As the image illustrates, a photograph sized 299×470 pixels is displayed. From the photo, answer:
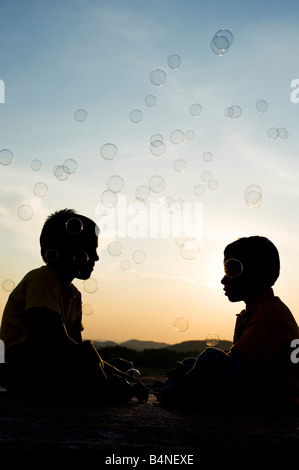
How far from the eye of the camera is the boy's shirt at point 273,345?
10.4 feet

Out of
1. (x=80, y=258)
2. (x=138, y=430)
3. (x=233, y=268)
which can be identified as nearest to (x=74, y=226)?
(x=80, y=258)

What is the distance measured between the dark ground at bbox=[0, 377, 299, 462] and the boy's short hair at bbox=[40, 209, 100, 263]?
124 cm

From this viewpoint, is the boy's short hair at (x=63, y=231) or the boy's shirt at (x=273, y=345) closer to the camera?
the boy's shirt at (x=273, y=345)

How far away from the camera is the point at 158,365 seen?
1138 centimetres

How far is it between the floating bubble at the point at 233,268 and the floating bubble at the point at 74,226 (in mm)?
1185

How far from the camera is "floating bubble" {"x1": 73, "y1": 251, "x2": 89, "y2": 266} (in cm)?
385

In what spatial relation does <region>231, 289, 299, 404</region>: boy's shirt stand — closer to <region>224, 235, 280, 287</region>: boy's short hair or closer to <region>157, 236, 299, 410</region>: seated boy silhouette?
<region>157, 236, 299, 410</region>: seated boy silhouette

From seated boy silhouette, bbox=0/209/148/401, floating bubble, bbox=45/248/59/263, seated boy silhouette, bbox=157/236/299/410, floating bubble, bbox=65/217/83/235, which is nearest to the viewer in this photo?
seated boy silhouette, bbox=157/236/299/410

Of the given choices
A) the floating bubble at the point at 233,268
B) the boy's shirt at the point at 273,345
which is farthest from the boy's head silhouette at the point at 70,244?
the boy's shirt at the point at 273,345

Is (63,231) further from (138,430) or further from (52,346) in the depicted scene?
(138,430)

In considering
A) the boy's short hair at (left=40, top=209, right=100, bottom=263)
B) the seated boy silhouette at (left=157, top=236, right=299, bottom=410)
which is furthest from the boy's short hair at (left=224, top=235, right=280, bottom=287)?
the boy's short hair at (left=40, top=209, right=100, bottom=263)

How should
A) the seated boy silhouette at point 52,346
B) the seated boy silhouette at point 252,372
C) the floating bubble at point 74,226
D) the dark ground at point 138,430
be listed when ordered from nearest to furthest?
the dark ground at point 138,430
the seated boy silhouette at point 252,372
the seated boy silhouette at point 52,346
the floating bubble at point 74,226

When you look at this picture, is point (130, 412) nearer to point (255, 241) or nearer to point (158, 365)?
point (255, 241)

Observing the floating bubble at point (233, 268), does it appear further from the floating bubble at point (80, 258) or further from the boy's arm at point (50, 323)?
the boy's arm at point (50, 323)
